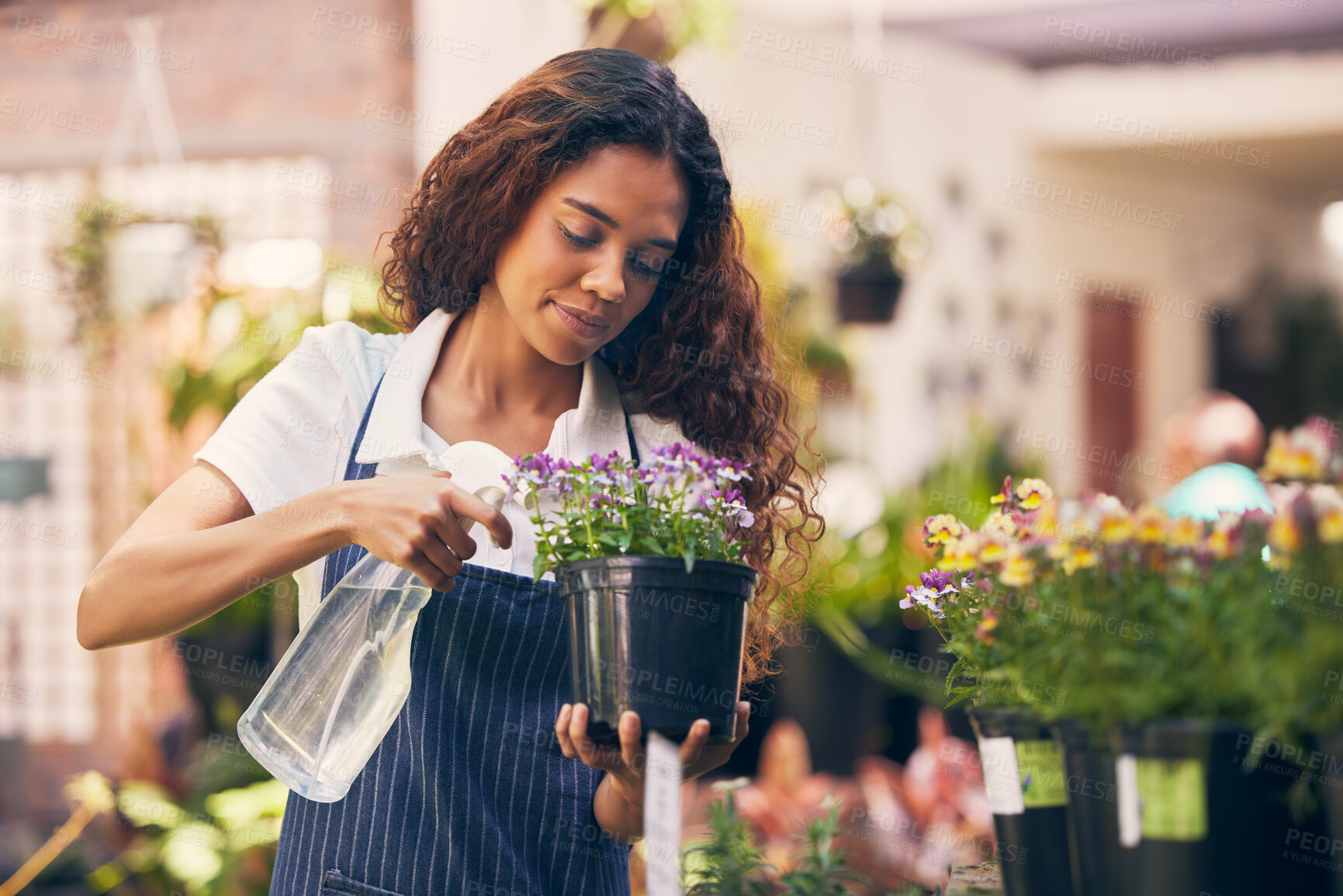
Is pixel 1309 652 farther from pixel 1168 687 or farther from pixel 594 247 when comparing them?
pixel 594 247

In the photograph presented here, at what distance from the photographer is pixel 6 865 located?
3.51 meters

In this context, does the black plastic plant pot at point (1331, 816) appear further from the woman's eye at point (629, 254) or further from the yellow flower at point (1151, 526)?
the woman's eye at point (629, 254)

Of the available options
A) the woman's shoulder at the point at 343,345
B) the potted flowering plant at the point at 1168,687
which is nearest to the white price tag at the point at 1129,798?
the potted flowering plant at the point at 1168,687

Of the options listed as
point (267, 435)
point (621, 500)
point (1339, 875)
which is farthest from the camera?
point (267, 435)

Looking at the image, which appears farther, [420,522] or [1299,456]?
[420,522]

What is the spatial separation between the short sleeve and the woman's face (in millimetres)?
212

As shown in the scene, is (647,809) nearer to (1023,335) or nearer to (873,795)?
(873,795)

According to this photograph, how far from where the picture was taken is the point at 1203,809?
0.88 metres

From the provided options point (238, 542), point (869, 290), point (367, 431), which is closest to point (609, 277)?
point (367, 431)

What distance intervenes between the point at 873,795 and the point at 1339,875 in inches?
98.8

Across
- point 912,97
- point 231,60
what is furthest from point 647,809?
point 912,97

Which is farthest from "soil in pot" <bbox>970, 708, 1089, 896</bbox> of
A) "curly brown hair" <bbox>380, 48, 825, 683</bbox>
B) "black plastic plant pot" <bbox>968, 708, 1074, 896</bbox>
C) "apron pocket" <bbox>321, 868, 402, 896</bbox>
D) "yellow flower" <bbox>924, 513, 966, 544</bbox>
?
"apron pocket" <bbox>321, 868, 402, 896</bbox>

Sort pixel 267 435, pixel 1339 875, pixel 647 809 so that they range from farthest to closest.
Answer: pixel 267 435
pixel 647 809
pixel 1339 875

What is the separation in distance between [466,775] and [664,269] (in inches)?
23.7
